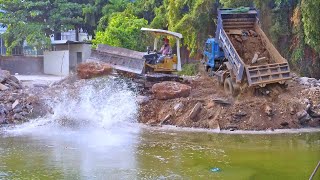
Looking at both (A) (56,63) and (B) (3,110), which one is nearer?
(B) (3,110)

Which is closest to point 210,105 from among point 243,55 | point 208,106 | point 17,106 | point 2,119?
point 208,106

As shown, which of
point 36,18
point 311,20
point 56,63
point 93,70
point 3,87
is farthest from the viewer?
point 36,18

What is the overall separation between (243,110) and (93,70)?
6.99 meters

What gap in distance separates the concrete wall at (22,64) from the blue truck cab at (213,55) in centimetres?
2067

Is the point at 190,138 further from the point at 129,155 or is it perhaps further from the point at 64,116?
the point at 64,116

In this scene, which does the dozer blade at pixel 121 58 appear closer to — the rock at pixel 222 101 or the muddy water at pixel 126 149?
the muddy water at pixel 126 149

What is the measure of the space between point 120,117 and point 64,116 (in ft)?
6.84

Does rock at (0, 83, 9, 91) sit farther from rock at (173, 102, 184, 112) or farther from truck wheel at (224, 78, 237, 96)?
truck wheel at (224, 78, 237, 96)

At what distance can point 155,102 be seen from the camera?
18594 millimetres

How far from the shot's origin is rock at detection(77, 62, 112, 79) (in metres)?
20.7

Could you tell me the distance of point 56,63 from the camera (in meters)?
37.6

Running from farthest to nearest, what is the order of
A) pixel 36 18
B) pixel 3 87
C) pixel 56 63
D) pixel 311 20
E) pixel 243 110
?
pixel 36 18 → pixel 56 63 → pixel 311 20 → pixel 3 87 → pixel 243 110

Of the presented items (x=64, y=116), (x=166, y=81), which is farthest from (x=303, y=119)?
(x=64, y=116)

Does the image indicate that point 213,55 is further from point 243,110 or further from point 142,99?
point 243,110
